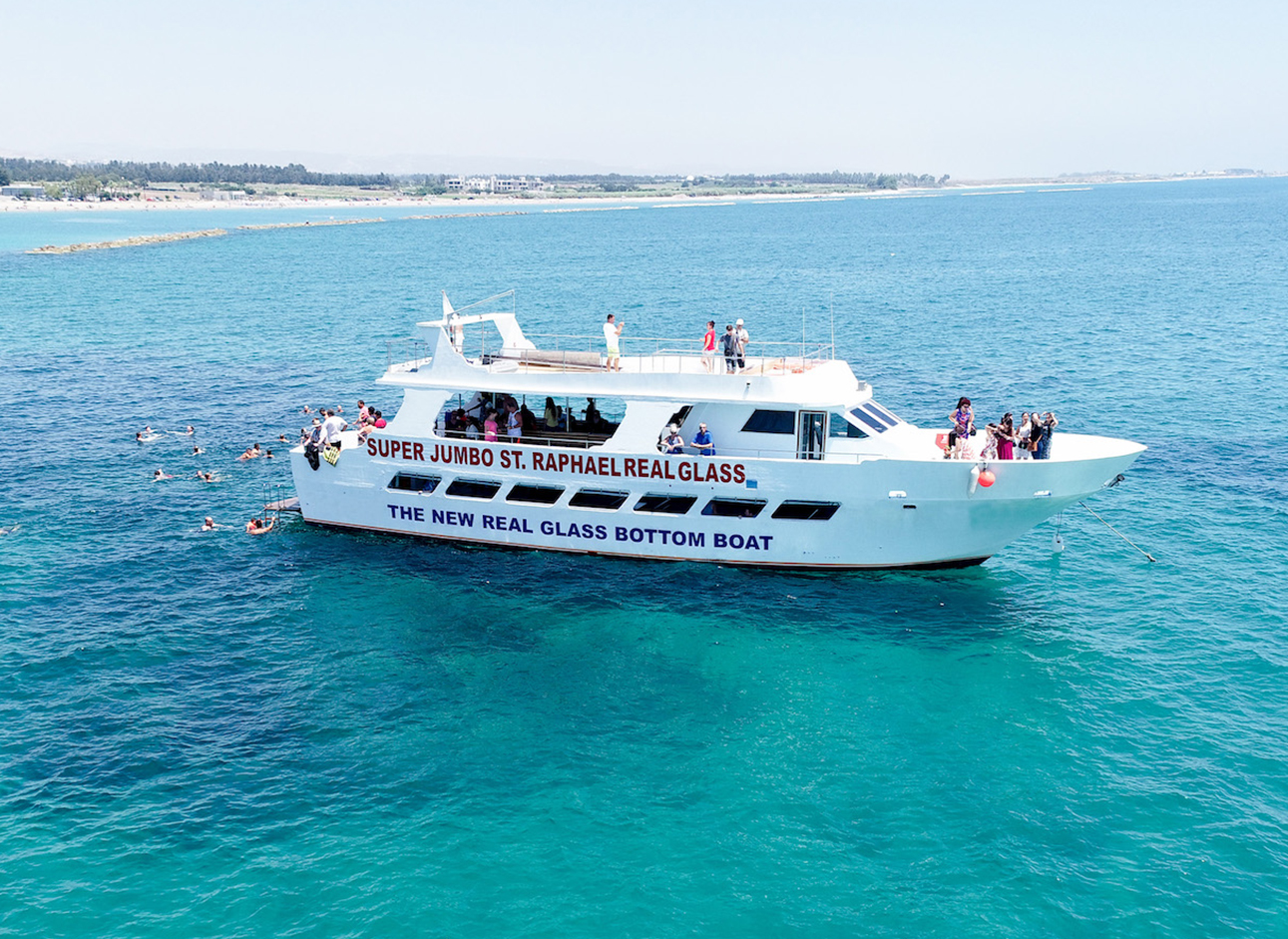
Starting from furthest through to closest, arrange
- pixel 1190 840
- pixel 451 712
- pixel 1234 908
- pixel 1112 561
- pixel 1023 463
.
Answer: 1. pixel 1112 561
2. pixel 1023 463
3. pixel 451 712
4. pixel 1190 840
5. pixel 1234 908

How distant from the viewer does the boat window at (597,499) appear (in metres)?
27.5

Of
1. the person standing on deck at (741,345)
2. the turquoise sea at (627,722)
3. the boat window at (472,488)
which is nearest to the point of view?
the turquoise sea at (627,722)

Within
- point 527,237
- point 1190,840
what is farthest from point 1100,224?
point 1190,840

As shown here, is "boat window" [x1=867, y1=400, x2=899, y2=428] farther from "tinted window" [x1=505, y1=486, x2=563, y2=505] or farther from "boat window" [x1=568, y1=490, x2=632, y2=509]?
"tinted window" [x1=505, y1=486, x2=563, y2=505]

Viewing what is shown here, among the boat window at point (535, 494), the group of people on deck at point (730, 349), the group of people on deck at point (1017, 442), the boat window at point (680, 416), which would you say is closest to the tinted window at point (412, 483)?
the boat window at point (535, 494)

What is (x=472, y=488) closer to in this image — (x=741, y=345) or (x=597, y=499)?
(x=597, y=499)

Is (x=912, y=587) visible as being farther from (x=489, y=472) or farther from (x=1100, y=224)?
(x=1100, y=224)

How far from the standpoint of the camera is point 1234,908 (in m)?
15.0

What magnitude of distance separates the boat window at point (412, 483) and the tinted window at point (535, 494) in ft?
7.92

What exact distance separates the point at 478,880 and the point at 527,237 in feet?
516

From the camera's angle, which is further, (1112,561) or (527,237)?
(527,237)

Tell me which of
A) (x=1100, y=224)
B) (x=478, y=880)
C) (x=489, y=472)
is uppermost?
(x=1100, y=224)

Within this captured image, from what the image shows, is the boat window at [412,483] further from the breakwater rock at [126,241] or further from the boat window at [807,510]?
the breakwater rock at [126,241]

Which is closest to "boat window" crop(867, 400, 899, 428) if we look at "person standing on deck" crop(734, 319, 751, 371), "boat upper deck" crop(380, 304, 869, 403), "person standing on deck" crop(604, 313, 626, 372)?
"boat upper deck" crop(380, 304, 869, 403)
